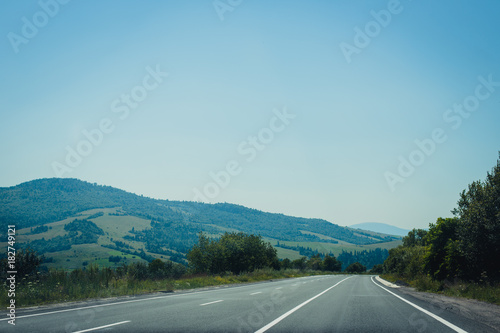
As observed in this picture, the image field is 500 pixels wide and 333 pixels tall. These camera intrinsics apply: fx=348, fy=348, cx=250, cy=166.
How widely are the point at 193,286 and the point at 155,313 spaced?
16417mm

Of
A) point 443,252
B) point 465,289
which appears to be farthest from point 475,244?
point 443,252

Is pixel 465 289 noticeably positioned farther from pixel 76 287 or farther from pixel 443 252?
pixel 76 287

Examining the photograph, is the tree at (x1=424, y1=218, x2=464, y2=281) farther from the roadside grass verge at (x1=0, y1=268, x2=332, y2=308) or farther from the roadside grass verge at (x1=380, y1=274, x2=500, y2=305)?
the roadside grass verge at (x1=0, y1=268, x2=332, y2=308)

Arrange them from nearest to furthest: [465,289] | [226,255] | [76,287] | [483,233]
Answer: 1. [76,287]
2. [465,289]
3. [483,233]
4. [226,255]

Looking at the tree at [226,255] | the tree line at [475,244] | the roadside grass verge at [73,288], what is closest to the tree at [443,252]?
the tree line at [475,244]

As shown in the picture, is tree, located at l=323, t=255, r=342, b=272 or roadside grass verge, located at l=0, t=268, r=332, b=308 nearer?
roadside grass verge, located at l=0, t=268, r=332, b=308

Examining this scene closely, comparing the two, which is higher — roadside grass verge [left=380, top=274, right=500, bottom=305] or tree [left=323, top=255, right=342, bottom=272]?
roadside grass verge [left=380, top=274, right=500, bottom=305]

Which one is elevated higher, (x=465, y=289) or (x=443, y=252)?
(x=443, y=252)

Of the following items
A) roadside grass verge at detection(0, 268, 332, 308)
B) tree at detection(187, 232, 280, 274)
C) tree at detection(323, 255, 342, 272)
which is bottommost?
tree at detection(323, 255, 342, 272)

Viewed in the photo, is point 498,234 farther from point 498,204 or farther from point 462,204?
point 462,204

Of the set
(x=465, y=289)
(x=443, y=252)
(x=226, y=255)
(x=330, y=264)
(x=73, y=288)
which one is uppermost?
(x=73, y=288)

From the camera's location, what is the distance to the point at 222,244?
66875mm

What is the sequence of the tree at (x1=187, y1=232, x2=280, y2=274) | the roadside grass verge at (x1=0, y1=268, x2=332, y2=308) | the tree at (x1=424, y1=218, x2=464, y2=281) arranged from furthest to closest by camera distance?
1. the tree at (x1=187, y1=232, x2=280, y2=274)
2. the tree at (x1=424, y1=218, x2=464, y2=281)
3. the roadside grass verge at (x1=0, y1=268, x2=332, y2=308)

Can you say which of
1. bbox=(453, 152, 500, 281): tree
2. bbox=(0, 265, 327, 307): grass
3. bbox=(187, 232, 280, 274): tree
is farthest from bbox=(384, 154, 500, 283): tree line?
bbox=(187, 232, 280, 274): tree
